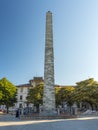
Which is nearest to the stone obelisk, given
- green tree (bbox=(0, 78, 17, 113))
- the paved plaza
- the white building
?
the paved plaza

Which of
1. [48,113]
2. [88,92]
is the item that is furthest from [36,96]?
[48,113]

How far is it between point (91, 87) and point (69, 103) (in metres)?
10.9

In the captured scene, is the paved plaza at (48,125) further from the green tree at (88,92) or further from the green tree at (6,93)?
the green tree at (6,93)

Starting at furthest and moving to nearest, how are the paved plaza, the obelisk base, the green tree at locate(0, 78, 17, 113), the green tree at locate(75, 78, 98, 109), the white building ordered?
the white building, the green tree at locate(0, 78, 17, 113), the green tree at locate(75, 78, 98, 109), the obelisk base, the paved plaza

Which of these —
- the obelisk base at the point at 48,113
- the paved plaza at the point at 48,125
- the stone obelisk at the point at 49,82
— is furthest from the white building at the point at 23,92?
the paved plaza at the point at 48,125

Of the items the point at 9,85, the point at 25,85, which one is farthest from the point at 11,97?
the point at 25,85

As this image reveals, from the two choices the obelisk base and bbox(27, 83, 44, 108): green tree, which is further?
bbox(27, 83, 44, 108): green tree

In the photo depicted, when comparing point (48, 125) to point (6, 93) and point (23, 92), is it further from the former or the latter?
point (23, 92)

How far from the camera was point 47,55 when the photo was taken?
32188mm

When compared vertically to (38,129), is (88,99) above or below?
above

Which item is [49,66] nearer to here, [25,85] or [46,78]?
[46,78]

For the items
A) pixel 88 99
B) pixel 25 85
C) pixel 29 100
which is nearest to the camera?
pixel 88 99

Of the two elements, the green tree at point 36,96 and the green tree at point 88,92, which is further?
the green tree at point 36,96

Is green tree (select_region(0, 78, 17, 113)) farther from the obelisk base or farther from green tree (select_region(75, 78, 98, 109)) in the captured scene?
the obelisk base
